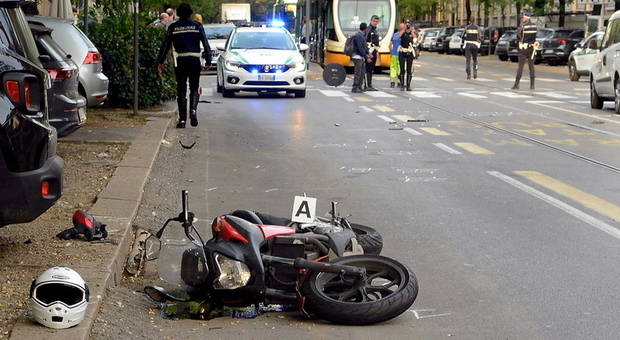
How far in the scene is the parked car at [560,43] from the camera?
4722 centimetres

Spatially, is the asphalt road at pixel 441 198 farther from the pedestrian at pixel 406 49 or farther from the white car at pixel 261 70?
the pedestrian at pixel 406 49

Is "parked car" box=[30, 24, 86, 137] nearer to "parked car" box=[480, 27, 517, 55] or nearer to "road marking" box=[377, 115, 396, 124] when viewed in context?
"road marking" box=[377, 115, 396, 124]

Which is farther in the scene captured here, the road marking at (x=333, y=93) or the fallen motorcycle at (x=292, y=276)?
the road marking at (x=333, y=93)

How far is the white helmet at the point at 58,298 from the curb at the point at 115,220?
43mm

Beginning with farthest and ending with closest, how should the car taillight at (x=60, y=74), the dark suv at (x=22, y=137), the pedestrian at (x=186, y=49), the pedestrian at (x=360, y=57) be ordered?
the pedestrian at (x=360, y=57), the pedestrian at (x=186, y=49), the car taillight at (x=60, y=74), the dark suv at (x=22, y=137)

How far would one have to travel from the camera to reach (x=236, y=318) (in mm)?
5609

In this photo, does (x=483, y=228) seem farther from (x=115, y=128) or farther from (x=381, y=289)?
(x=115, y=128)

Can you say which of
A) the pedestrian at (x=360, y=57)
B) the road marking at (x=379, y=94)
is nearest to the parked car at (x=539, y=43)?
the road marking at (x=379, y=94)

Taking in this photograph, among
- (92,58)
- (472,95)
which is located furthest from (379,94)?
(92,58)

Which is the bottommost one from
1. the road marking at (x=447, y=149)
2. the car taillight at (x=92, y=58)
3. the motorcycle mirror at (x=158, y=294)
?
the road marking at (x=447, y=149)

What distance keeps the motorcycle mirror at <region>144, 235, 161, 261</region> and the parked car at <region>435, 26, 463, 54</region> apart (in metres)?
64.6

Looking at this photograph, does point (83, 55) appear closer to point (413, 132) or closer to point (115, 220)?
point (413, 132)

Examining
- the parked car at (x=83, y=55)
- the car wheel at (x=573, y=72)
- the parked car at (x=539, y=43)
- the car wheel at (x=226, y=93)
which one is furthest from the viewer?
the parked car at (x=539, y=43)

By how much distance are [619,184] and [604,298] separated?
477cm
